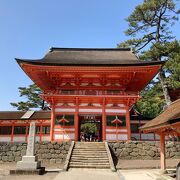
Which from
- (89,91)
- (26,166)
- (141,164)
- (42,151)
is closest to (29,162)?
(26,166)

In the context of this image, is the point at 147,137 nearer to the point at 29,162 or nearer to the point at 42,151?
the point at 42,151

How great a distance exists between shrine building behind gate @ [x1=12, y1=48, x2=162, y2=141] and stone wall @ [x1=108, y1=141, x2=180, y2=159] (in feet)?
3.19

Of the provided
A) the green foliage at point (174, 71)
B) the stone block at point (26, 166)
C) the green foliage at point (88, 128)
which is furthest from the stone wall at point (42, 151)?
the green foliage at point (88, 128)

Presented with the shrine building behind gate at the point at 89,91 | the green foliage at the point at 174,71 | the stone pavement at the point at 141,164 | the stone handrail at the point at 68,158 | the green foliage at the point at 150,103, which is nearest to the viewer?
the stone handrail at the point at 68,158

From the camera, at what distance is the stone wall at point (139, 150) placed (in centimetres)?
1873

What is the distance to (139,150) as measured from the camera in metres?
19.0

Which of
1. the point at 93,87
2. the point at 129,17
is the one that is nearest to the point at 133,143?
the point at 93,87

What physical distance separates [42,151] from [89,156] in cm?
453

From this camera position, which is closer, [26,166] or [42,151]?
[26,166]

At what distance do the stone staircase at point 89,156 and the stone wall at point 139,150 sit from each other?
1340mm

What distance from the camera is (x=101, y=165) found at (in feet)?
50.8

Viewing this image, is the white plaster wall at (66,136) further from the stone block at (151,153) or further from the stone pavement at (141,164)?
the stone block at (151,153)

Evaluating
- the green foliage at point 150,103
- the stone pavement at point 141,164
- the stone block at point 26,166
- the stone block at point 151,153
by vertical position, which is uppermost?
the green foliage at point 150,103

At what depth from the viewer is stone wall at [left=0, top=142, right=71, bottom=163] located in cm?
1866
